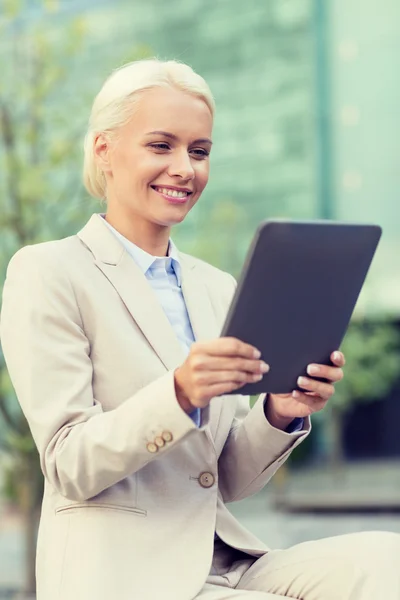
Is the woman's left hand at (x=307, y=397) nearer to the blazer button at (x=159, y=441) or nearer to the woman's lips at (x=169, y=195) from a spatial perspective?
the blazer button at (x=159, y=441)

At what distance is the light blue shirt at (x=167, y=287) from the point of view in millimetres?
2293

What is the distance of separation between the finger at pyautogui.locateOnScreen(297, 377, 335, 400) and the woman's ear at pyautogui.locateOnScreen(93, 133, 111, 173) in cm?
65

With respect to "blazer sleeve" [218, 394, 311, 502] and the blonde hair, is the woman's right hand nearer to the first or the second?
"blazer sleeve" [218, 394, 311, 502]

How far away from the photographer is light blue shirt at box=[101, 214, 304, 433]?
2.29m

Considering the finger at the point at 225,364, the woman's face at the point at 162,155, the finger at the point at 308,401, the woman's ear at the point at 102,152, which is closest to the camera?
the finger at the point at 225,364

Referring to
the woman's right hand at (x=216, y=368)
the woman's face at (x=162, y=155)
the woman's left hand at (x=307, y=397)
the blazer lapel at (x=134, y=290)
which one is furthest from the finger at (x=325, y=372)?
the woman's face at (x=162, y=155)

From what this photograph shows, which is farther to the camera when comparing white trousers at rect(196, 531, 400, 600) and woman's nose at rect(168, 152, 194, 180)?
woman's nose at rect(168, 152, 194, 180)

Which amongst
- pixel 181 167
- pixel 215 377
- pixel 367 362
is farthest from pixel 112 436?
pixel 367 362

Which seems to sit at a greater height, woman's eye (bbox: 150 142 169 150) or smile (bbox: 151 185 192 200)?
woman's eye (bbox: 150 142 169 150)

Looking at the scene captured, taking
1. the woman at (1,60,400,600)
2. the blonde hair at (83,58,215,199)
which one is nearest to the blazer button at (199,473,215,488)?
the woman at (1,60,400,600)

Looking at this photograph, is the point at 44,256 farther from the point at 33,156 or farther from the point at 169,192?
the point at 33,156

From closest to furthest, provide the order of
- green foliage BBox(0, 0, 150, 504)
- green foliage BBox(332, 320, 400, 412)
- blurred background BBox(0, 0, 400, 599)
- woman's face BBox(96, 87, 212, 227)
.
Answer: woman's face BBox(96, 87, 212, 227)
green foliage BBox(0, 0, 150, 504)
green foliage BBox(332, 320, 400, 412)
blurred background BBox(0, 0, 400, 599)

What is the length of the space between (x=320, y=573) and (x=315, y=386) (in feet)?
1.18

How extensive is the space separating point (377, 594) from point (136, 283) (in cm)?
77
